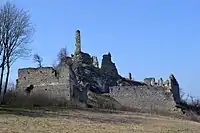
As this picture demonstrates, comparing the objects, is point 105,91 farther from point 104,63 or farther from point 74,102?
point 74,102

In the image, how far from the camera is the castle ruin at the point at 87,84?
48.5 m

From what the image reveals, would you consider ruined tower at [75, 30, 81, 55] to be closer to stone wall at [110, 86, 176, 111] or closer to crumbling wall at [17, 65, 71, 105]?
stone wall at [110, 86, 176, 111]

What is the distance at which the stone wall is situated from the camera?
181 feet

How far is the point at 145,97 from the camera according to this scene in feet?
183

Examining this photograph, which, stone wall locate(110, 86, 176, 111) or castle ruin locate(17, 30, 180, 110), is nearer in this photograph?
castle ruin locate(17, 30, 180, 110)

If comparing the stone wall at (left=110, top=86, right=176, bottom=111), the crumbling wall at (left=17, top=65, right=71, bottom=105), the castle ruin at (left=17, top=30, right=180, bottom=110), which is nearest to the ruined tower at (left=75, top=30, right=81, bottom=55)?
the castle ruin at (left=17, top=30, right=180, bottom=110)

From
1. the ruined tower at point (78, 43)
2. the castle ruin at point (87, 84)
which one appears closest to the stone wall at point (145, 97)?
the castle ruin at point (87, 84)

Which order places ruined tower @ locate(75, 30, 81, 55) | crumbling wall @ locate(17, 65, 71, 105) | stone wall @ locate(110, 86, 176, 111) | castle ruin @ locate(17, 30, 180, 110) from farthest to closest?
ruined tower @ locate(75, 30, 81, 55) < stone wall @ locate(110, 86, 176, 111) < castle ruin @ locate(17, 30, 180, 110) < crumbling wall @ locate(17, 65, 71, 105)

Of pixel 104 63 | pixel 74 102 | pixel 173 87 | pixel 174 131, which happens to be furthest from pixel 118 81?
pixel 174 131

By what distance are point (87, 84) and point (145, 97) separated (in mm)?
7340

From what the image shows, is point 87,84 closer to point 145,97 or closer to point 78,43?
point 145,97

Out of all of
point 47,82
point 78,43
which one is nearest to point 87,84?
point 47,82

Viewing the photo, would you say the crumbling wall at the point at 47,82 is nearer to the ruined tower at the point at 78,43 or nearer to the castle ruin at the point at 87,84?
the castle ruin at the point at 87,84

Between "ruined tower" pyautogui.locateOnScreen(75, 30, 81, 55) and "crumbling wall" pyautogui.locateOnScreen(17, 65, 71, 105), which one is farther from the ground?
"ruined tower" pyautogui.locateOnScreen(75, 30, 81, 55)
